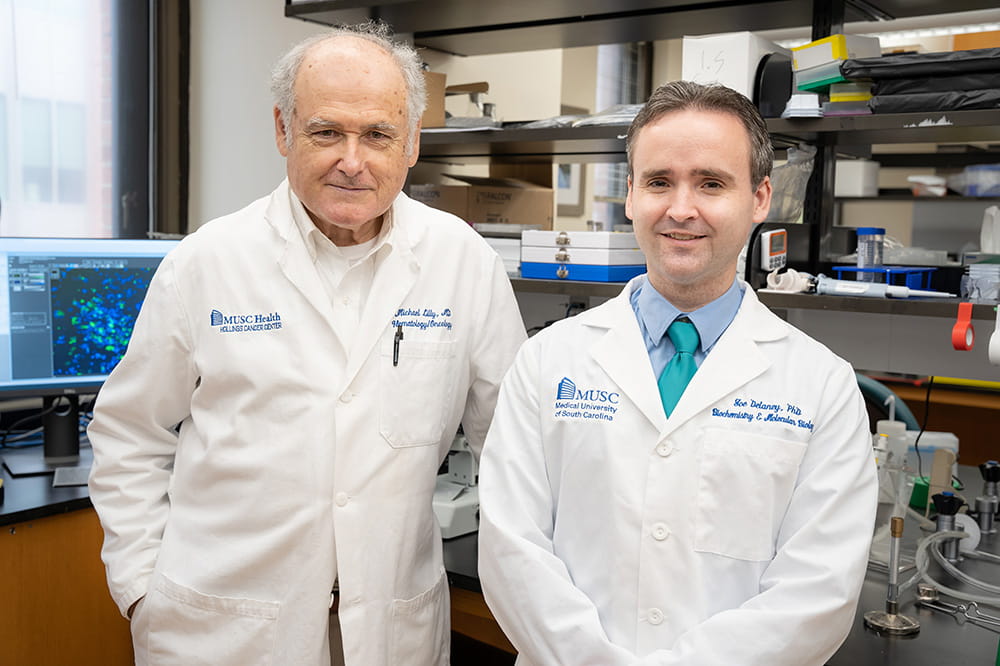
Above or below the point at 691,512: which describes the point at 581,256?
above

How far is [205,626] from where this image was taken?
1447 millimetres

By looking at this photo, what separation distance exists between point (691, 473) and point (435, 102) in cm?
143

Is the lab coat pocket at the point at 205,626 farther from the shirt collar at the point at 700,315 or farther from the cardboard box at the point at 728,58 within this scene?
the cardboard box at the point at 728,58

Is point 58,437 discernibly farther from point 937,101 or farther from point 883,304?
point 937,101

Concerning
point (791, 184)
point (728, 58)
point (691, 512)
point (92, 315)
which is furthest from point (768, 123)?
point (92, 315)

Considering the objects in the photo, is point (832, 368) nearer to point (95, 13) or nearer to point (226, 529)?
point (226, 529)

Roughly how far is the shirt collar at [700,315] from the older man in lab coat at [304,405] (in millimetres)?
354

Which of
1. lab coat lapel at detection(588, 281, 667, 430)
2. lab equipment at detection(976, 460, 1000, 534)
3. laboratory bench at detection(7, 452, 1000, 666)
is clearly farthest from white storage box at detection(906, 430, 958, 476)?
lab coat lapel at detection(588, 281, 667, 430)

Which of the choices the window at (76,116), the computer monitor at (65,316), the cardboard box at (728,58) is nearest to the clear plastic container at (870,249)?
the cardboard box at (728,58)

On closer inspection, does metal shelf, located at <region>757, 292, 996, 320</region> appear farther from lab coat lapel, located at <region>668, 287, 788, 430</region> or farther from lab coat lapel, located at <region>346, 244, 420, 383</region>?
lab coat lapel, located at <region>346, 244, 420, 383</region>

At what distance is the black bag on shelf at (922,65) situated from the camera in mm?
1585

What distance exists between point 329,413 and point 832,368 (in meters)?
0.76

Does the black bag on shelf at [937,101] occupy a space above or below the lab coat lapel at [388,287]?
above

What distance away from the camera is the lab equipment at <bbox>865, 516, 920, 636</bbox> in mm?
1474
